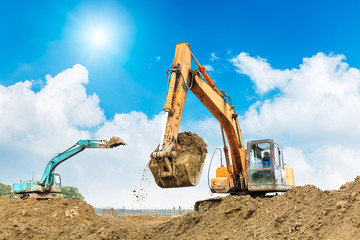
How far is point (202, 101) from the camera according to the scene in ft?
29.8

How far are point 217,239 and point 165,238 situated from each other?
1.71 meters

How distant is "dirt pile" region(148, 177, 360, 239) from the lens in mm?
5221

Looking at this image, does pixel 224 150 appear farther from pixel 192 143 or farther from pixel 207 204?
pixel 192 143

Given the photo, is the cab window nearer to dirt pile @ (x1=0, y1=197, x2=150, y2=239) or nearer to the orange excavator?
the orange excavator

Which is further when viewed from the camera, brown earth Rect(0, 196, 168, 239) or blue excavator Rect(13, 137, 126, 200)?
blue excavator Rect(13, 137, 126, 200)

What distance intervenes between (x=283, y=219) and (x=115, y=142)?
41.2 feet

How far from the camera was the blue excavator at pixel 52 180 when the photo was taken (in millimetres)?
17297

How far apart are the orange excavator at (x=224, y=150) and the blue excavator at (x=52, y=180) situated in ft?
28.5

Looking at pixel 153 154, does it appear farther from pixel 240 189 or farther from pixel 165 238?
pixel 240 189

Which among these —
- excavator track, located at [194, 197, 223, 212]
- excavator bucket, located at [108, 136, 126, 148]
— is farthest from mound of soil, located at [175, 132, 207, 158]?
excavator bucket, located at [108, 136, 126, 148]

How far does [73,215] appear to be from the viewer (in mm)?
14305

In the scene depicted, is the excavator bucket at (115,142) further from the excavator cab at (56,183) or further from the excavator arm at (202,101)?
the excavator arm at (202,101)

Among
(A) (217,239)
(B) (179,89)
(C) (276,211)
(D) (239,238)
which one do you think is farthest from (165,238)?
(B) (179,89)

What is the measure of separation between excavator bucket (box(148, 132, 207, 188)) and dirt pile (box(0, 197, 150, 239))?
13.4ft
